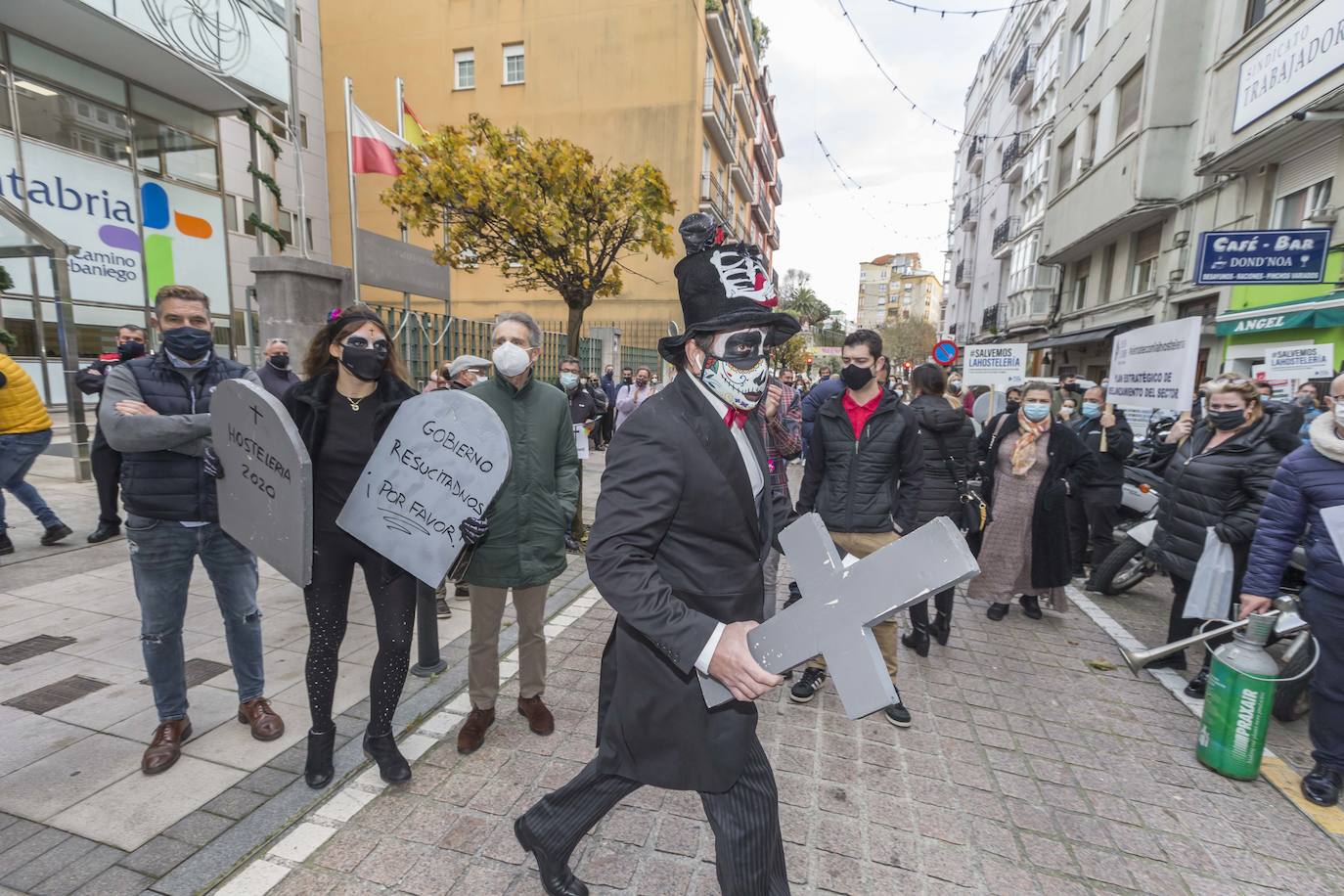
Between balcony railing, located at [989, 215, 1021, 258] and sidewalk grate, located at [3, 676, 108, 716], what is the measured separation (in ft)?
100

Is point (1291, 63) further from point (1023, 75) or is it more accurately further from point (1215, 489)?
point (1023, 75)

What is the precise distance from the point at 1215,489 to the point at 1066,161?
2164 cm

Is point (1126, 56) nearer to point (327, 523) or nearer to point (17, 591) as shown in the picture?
point (327, 523)

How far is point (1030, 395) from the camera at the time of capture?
5047mm

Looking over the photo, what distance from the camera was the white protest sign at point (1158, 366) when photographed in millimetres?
5676

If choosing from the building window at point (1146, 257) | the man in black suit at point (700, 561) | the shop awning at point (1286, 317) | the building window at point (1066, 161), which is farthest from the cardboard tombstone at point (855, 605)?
the building window at point (1066, 161)

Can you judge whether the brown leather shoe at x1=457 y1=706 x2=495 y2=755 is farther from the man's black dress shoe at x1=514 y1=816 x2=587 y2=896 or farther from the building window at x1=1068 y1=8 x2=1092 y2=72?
the building window at x1=1068 y1=8 x2=1092 y2=72

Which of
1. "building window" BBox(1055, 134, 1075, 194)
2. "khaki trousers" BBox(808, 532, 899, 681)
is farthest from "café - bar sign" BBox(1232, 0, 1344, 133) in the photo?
"khaki trousers" BBox(808, 532, 899, 681)

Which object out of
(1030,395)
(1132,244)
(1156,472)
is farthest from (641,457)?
(1132,244)

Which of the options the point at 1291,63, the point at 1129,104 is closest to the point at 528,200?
the point at 1291,63

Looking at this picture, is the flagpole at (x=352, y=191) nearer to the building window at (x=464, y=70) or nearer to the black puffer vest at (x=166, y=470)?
the black puffer vest at (x=166, y=470)

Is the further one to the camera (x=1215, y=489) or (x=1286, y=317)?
(x=1286, y=317)

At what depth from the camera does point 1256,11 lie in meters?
11.9

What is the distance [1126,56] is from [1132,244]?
4.57 meters
